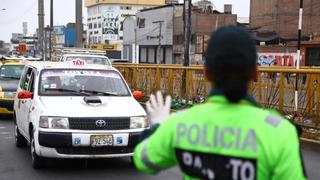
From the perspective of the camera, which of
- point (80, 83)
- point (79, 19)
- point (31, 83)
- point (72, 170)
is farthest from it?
point (79, 19)

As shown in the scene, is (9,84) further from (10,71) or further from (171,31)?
(171,31)

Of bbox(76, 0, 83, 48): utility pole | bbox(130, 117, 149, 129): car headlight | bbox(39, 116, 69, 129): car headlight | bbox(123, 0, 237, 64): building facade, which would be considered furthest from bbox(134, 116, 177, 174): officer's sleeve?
bbox(123, 0, 237, 64): building facade

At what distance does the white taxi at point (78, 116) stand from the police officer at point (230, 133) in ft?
16.7

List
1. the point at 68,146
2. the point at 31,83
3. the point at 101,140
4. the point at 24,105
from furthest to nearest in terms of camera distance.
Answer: the point at 31,83, the point at 24,105, the point at 101,140, the point at 68,146

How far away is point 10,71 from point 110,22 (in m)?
126

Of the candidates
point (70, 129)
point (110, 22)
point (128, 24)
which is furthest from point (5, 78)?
point (110, 22)

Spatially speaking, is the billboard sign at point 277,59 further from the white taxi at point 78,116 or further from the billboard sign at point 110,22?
the billboard sign at point 110,22

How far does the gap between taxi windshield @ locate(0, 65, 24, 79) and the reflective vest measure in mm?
14175

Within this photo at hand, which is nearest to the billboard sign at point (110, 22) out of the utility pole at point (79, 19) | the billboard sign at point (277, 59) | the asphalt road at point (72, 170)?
the billboard sign at point (277, 59)

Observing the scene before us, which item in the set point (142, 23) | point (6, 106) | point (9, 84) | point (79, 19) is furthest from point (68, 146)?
point (142, 23)

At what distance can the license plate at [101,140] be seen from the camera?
23.7 ft

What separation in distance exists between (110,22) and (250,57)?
140 metres

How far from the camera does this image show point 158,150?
2260mm

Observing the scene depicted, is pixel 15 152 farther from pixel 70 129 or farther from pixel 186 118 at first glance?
pixel 186 118
